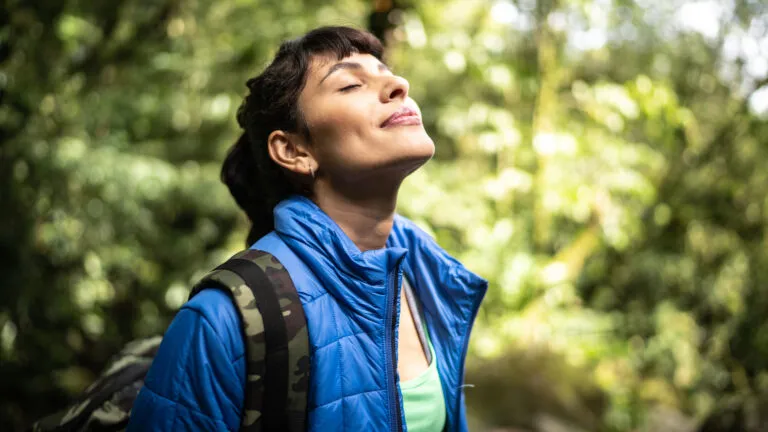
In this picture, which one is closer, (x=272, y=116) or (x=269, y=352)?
(x=269, y=352)

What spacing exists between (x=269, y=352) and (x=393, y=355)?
0.33m

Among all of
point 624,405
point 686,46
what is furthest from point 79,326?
point 686,46

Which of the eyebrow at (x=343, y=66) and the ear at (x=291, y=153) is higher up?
the eyebrow at (x=343, y=66)

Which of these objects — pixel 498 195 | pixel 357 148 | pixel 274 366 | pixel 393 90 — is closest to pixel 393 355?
pixel 274 366

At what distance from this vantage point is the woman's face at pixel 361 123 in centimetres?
155

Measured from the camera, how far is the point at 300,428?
1.30 meters

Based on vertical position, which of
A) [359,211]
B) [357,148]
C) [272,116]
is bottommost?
[359,211]

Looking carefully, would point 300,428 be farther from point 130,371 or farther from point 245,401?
point 130,371

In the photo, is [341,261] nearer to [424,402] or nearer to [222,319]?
[222,319]

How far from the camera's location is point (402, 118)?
1586mm

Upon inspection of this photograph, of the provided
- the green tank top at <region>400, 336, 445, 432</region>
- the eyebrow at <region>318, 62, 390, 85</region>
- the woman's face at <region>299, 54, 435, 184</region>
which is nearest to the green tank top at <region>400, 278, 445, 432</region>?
the green tank top at <region>400, 336, 445, 432</region>

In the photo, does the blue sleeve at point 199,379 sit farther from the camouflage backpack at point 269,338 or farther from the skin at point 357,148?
the skin at point 357,148

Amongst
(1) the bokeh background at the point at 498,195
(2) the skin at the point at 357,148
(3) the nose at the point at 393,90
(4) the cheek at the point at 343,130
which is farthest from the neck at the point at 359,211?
(1) the bokeh background at the point at 498,195

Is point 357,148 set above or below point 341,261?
above
